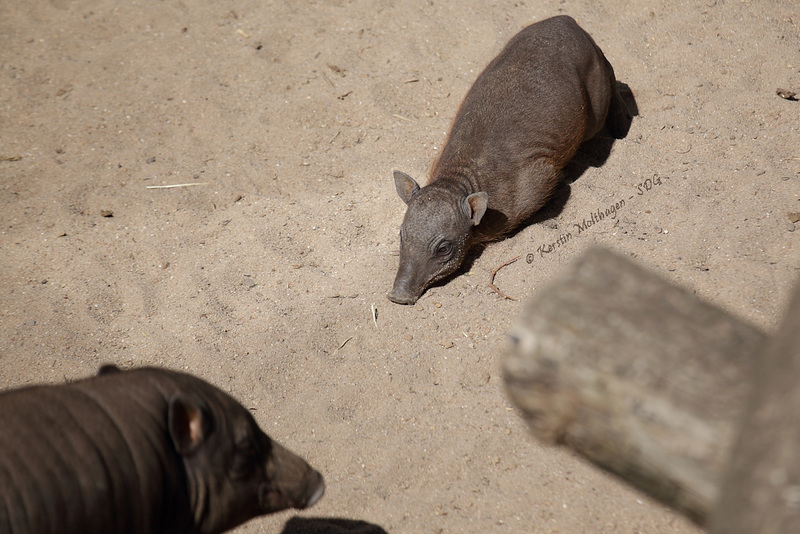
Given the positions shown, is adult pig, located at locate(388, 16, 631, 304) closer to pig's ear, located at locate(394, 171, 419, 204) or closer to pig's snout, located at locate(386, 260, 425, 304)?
pig's ear, located at locate(394, 171, 419, 204)

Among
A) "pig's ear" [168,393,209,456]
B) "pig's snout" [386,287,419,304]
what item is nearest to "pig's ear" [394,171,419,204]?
"pig's snout" [386,287,419,304]

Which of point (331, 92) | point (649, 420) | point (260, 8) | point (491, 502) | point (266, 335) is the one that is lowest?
point (491, 502)

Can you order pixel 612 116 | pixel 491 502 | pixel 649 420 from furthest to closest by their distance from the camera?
pixel 612 116, pixel 491 502, pixel 649 420

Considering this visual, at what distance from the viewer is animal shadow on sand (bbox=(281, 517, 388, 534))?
3391mm

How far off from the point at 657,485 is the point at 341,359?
3038 millimetres

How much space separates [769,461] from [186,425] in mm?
2159

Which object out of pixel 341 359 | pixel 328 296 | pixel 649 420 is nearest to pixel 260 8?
pixel 328 296

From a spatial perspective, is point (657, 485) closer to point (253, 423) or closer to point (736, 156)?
point (253, 423)

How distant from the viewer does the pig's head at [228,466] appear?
264 cm

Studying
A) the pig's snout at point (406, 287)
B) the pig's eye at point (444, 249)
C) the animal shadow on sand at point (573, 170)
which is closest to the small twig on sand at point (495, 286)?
the animal shadow on sand at point (573, 170)

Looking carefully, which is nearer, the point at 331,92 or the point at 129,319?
the point at 129,319

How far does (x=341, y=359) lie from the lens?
4.32 metres

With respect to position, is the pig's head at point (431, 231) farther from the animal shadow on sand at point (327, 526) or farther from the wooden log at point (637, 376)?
the wooden log at point (637, 376)

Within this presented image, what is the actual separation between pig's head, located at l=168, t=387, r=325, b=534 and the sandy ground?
2.17ft
